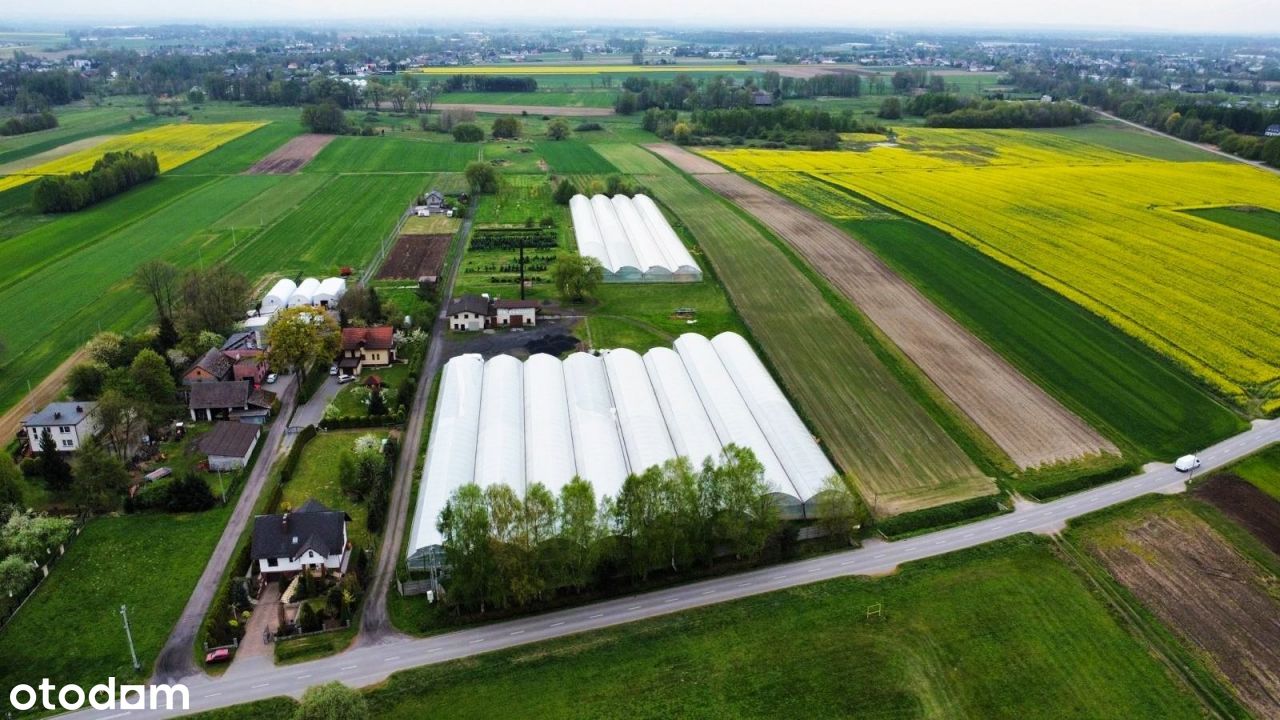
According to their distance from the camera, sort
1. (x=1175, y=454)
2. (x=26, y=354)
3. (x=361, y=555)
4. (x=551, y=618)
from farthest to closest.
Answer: (x=26, y=354) → (x=1175, y=454) → (x=361, y=555) → (x=551, y=618)

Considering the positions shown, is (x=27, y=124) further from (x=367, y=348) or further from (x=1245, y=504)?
(x=1245, y=504)

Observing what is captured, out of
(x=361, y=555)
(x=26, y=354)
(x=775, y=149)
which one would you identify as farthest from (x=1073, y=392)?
(x=775, y=149)

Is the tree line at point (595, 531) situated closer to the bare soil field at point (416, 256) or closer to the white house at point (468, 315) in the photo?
the white house at point (468, 315)

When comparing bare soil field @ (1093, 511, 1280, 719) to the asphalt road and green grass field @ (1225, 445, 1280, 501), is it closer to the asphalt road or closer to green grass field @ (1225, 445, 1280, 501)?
green grass field @ (1225, 445, 1280, 501)

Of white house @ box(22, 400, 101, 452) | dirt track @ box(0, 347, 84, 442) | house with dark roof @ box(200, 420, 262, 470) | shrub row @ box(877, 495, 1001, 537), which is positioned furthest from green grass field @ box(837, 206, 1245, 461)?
dirt track @ box(0, 347, 84, 442)

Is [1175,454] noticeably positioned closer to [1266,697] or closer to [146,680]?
[1266,697]

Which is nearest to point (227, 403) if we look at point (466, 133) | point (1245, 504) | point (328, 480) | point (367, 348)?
point (367, 348)
